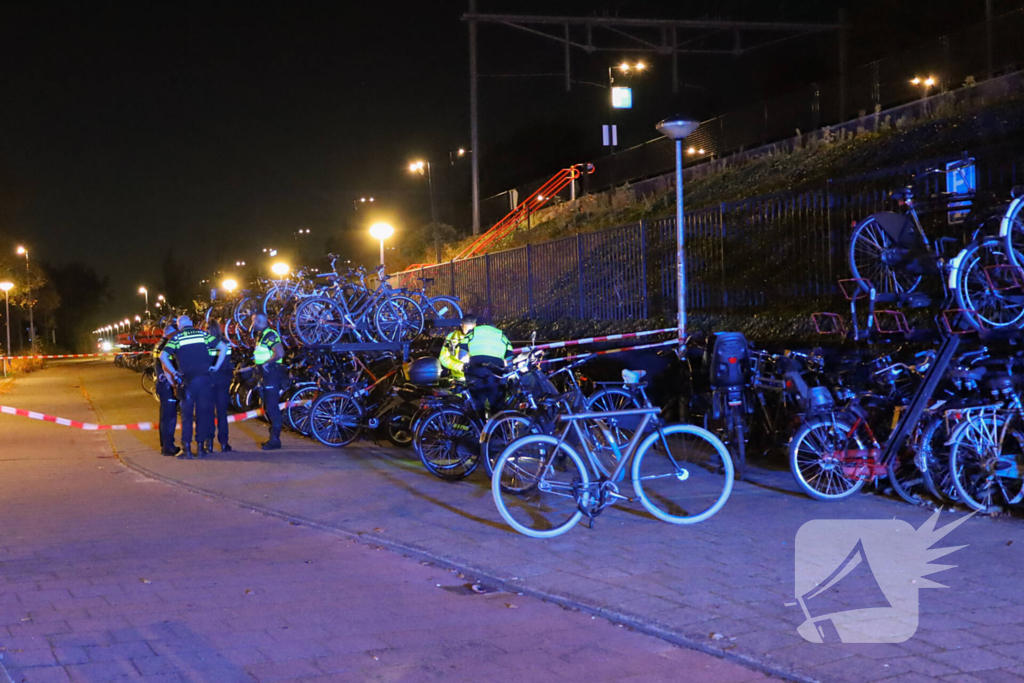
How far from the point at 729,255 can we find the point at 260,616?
8839 mm

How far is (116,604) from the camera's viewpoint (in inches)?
233

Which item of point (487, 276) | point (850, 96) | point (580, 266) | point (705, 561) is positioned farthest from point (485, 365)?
point (850, 96)

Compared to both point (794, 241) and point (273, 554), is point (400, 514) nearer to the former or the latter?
point (273, 554)

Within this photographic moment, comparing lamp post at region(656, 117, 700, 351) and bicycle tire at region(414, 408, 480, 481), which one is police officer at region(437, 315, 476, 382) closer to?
bicycle tire at region(414, 408, 480, 481)

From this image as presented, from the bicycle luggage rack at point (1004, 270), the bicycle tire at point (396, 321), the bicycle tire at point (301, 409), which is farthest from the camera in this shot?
the bicycle tire at point (396, 321)

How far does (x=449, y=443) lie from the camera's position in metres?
9.80

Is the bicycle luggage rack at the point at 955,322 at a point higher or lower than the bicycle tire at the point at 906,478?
higher

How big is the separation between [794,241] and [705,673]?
819cm

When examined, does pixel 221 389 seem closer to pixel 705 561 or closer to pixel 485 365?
pixel 485 365

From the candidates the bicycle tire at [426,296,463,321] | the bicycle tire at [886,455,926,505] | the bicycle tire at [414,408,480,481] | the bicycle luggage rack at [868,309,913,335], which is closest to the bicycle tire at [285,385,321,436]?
the bicycle tire at [426,296,463,321]

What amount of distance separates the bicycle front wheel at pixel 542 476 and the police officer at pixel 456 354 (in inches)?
129

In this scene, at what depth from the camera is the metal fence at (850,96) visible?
1848cm

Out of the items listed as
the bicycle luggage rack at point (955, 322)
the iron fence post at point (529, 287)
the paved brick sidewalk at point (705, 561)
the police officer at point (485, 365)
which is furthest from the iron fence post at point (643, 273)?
the bicycle luggage rack at point (955, 322)

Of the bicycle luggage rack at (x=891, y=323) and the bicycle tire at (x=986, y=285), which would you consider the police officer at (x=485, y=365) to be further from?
the bicycle tire at (x=986, y=285)
